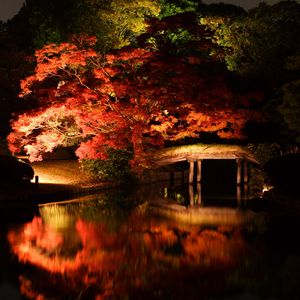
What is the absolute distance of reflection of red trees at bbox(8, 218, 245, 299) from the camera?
9133mm

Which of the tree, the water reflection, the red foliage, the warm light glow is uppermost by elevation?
the tree

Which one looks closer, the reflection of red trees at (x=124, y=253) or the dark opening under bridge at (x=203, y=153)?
the reflection of red trees at (x=124, y=253)

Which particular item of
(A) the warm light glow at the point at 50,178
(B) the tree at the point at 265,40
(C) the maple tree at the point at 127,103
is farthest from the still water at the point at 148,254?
(B) the tree at the point at 265,40

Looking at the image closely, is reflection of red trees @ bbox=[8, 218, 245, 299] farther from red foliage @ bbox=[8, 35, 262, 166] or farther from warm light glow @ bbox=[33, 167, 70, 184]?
red foliage @ bbox=[8, 35, 262, 166]

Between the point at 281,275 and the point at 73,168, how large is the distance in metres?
19.5

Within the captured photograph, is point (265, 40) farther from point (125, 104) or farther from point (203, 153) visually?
point (125, 104)

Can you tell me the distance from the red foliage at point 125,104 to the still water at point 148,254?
671 centimetres

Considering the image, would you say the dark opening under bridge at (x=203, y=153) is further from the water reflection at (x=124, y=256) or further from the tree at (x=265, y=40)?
the water reflection at (x=124, y=256)

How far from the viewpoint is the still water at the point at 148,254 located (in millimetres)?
8586

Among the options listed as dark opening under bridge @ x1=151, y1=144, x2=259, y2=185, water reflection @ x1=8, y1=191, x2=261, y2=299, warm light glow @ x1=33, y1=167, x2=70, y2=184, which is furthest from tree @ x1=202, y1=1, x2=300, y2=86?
water reflection @ x1=8, y1=191, x2=261, y2=299

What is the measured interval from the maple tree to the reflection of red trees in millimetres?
→ 10010

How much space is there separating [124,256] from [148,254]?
57 cm

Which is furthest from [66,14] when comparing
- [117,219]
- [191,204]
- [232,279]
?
[232,279]

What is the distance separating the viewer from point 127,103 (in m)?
24.4
